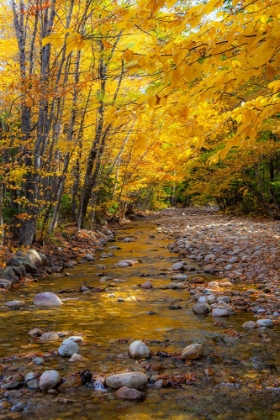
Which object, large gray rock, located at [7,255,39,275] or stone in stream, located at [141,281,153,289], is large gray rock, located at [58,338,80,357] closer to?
stone in stream, located at [141,281,153,289]

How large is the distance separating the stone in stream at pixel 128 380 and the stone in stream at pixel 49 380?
0.40m

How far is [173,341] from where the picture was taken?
161 inches

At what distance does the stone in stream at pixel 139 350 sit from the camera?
144 inches

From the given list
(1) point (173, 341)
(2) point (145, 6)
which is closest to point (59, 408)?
(1) point (173, 341)

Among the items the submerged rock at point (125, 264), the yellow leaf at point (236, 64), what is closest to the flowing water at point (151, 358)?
the submerged rock at point (125, 264)

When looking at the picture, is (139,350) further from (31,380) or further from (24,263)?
(24,263)

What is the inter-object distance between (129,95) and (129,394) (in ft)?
19.4

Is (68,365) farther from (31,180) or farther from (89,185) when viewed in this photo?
(89,185)

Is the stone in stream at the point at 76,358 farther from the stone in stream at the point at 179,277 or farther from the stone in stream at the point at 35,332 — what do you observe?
the stone in stream at the point at 179,277

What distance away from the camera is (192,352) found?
364cm

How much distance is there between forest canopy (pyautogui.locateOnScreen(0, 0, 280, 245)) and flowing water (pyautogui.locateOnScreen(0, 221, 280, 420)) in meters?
1.77

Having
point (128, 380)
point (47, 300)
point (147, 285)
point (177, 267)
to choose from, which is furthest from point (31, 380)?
point (177, 267)

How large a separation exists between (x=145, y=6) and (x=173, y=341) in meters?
3.22

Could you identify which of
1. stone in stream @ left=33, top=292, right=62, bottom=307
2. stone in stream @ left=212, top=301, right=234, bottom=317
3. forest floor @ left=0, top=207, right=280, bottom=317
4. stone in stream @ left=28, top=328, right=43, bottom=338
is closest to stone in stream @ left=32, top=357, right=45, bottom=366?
stone in stream @ left=28, top=328, right=43, bottom=338
